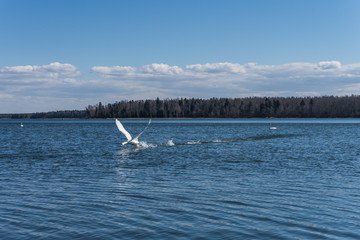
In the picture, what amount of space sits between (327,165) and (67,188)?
56.1 ft

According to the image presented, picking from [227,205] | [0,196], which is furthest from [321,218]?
[0,196]

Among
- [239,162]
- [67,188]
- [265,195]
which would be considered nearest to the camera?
[265,195]

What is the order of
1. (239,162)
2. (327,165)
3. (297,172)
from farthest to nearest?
1. (239,162)
2. (327,165)
3. (297,172)

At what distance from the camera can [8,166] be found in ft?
87.1

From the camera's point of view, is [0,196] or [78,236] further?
[0,196]

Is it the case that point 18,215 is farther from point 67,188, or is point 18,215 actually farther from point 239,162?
point 239,162

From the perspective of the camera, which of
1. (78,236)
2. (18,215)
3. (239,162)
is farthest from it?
(239,162)

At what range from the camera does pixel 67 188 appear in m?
17.5

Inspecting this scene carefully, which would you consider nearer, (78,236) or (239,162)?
(78,236)

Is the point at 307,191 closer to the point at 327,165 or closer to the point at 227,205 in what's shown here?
the point at 227,205

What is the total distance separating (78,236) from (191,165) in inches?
646

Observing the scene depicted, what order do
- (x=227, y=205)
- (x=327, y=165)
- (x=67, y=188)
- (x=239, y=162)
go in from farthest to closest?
(x=239, y=162) → (x=327, y=165) → (x=67, y=188) → (x=227, y=205)

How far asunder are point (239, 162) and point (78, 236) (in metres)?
19.1

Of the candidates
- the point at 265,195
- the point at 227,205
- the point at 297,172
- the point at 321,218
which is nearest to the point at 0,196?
the point at 227,205
